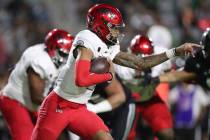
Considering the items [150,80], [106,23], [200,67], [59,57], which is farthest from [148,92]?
[106,23]

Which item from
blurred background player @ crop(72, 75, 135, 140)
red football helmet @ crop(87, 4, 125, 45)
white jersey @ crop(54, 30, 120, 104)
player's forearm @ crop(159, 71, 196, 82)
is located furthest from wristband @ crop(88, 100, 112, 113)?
red football helmet @ crop(87, 4, 125, 45)

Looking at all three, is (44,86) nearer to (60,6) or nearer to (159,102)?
(159,102)

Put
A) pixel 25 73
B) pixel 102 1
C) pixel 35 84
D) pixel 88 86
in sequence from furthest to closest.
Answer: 1. pixel 102 1
2. pixel 25 73
3. pixel 35 84
4. pixel 88 86

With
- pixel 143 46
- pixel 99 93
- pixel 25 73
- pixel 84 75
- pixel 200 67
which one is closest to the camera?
pixel 84 75

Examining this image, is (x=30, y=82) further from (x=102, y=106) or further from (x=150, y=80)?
(x=150, y=80)

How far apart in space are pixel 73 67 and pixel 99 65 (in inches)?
7.5

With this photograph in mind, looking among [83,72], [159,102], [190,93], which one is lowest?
[190,93]

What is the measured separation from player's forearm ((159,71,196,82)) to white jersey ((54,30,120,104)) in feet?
4.00

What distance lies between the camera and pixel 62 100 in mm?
5301

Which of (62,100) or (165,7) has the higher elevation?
(62,100)

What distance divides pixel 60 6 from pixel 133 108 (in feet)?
15.6

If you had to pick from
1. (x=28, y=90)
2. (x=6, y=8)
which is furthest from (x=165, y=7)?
(x=28, y=90)

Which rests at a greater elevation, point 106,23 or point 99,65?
point 106,23

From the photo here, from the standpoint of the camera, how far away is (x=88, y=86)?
5.13 meters
